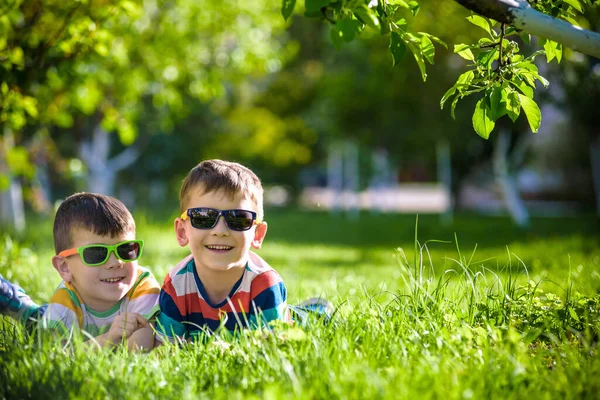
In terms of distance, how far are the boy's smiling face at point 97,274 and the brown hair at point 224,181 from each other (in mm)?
421

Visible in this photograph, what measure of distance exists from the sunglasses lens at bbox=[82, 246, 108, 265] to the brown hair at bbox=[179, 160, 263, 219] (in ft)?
1.45

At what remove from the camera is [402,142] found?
1816 centimetres

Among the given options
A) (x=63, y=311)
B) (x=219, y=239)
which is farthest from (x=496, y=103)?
(x=63, y=311)

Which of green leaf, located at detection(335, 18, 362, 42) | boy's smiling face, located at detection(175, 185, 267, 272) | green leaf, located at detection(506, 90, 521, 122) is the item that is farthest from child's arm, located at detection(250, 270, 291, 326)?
green leaf, located at detection(506, 90, 521, 122)

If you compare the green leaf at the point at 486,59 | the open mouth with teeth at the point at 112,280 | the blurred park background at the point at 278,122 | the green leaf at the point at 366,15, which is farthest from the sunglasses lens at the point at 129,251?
the green leaf at the point at 486,59

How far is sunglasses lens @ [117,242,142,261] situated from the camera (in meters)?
3.09

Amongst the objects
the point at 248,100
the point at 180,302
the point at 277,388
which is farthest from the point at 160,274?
the point at 248,100

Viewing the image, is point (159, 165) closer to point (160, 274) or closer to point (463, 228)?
point (463, 228)

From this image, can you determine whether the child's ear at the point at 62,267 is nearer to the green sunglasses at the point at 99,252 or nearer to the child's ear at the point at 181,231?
the green sunglasses at the point at 99,252

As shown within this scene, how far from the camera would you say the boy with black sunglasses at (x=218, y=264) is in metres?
2.93

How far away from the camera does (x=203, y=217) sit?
2.93 m

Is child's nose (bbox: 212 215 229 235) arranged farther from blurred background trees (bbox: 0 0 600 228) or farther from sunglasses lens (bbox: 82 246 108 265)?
blurred background trees (bbox: 0 0 600 228)

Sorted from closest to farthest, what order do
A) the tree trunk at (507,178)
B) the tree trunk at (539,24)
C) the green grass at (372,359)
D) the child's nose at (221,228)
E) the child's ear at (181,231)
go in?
the green grass at (372,359) < the tree trunk at (539,24) < the child's nose at (221,228) < the child's ear at (181,231) < the tree trunk at (507,178)

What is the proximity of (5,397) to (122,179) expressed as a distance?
28.4 metres
